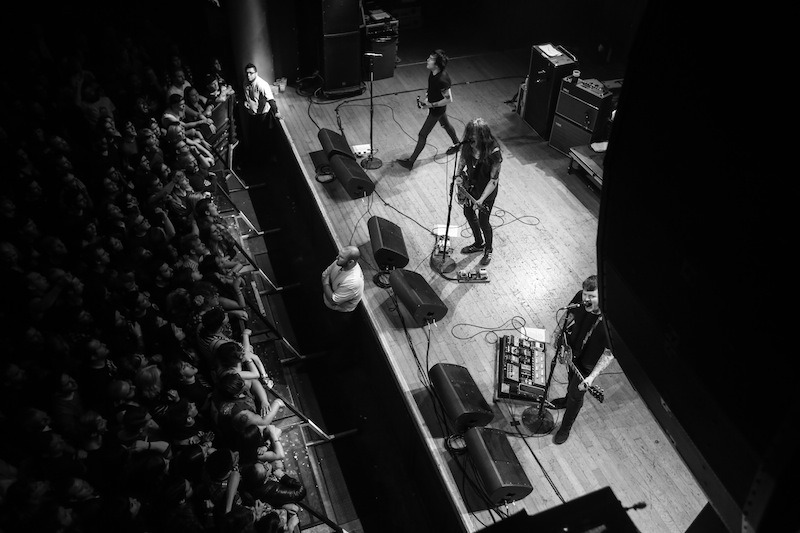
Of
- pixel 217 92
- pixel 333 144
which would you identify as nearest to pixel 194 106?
pixel 217 92

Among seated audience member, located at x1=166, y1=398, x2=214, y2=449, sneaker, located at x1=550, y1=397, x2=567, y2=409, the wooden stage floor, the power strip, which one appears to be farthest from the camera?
the power strip

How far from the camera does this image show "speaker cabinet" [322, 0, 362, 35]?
8.55m

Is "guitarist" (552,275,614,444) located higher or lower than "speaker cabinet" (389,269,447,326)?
higher

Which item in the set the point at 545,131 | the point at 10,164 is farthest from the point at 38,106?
the point at 545,131

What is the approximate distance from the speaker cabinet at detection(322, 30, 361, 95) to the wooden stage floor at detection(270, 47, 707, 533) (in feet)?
0.87

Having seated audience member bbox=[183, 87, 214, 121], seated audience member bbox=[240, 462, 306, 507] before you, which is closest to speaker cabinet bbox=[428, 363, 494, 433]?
seated audience member bbox=[240, 462, 306, 507]

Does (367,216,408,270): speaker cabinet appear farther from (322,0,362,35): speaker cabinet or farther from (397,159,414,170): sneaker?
(322,0,362,35): speaker cabinet

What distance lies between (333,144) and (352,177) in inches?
28.5

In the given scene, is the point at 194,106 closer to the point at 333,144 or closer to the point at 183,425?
the point at 333,144

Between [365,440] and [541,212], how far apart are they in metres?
3.39

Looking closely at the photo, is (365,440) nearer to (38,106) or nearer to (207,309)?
(207,309)

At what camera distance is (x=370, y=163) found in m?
7.80

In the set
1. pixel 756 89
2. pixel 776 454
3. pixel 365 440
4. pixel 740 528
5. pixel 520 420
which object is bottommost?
pixel 365 440

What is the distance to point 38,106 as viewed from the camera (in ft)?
20.7
